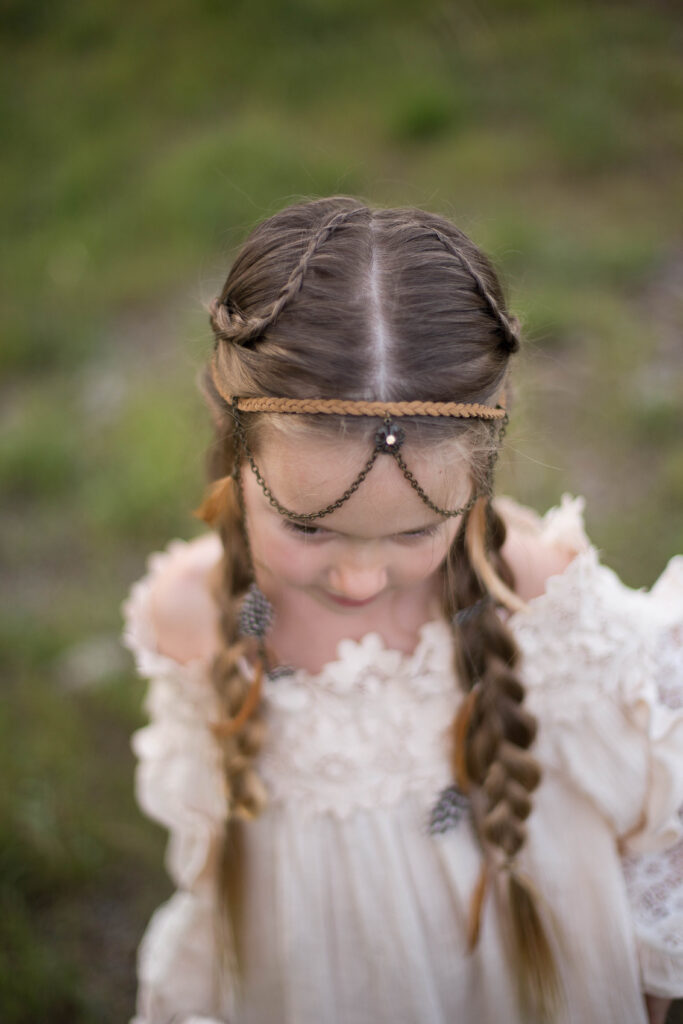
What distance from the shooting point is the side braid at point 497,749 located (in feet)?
4.77

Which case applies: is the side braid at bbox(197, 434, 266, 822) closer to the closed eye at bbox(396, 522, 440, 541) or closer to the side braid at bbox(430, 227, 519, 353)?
the closed eye at bbox(396, 522, 440, 541)

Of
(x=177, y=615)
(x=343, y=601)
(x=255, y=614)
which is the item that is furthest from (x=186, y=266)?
(x=343, y=601)

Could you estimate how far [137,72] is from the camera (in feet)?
16.5

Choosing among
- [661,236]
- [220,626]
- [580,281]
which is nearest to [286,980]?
[220,626]

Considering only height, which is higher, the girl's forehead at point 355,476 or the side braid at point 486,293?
the side braid at point 486,293

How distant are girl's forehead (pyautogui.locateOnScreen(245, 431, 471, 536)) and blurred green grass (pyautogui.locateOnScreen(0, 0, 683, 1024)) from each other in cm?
71

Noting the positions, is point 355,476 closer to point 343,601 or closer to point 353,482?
point 353,482

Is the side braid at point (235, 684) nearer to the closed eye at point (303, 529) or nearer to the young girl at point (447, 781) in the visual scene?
the young girl at point (447, 781)

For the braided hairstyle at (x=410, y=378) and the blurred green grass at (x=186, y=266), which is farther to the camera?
the blurred green grass at (x=186, y=266)

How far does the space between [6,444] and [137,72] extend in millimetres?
2854

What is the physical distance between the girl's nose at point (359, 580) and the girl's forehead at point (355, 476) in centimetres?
7

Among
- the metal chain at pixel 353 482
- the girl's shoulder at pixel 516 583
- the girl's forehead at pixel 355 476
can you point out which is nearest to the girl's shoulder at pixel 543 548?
the girl's shoulder at pixel 516 583

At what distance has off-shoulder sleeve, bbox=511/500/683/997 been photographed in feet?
4.81

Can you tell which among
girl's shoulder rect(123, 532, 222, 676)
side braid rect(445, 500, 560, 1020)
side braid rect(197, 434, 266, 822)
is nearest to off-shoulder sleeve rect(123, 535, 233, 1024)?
girl's shoulder rect(123, 532, 222, 676)
